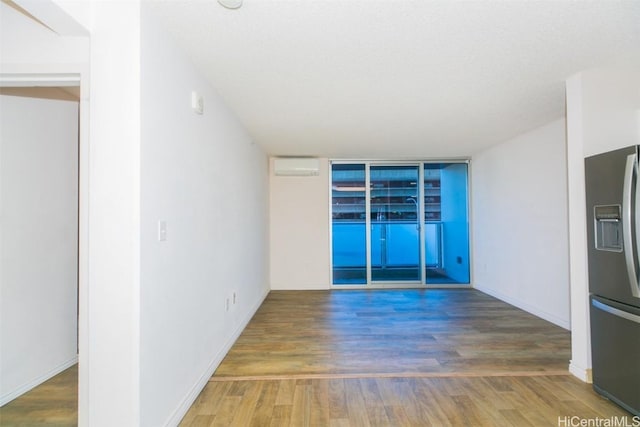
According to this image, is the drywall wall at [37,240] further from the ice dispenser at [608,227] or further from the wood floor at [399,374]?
the ice dispenser at [608,227]

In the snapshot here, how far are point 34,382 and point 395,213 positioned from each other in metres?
5.13

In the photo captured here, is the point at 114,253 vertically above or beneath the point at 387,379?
above

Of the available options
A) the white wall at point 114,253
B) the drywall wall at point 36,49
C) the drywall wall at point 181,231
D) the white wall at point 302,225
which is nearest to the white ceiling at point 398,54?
the drywall wall at point 181,231

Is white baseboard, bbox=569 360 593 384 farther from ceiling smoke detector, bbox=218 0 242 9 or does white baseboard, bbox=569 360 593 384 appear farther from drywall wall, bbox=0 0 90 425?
ceiling smoke detector, bbox=218 0 242 9

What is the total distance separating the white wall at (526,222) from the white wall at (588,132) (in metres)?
1.26

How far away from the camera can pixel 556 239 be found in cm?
360

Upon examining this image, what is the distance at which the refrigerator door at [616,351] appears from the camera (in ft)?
6.03

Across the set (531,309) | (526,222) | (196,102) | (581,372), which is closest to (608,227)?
(581,372)

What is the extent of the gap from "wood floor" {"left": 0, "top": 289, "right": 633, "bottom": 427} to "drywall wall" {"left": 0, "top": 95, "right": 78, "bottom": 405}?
10.6 inches

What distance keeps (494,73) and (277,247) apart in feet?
13.9

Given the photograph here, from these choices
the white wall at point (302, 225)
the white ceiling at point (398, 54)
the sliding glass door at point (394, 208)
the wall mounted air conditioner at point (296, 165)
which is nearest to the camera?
the white ceiling at point (398, 54)

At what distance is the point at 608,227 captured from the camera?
6.73 ft

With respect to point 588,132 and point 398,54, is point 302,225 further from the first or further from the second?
point 588,132

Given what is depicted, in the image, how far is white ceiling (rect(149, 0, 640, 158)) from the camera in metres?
1.64
